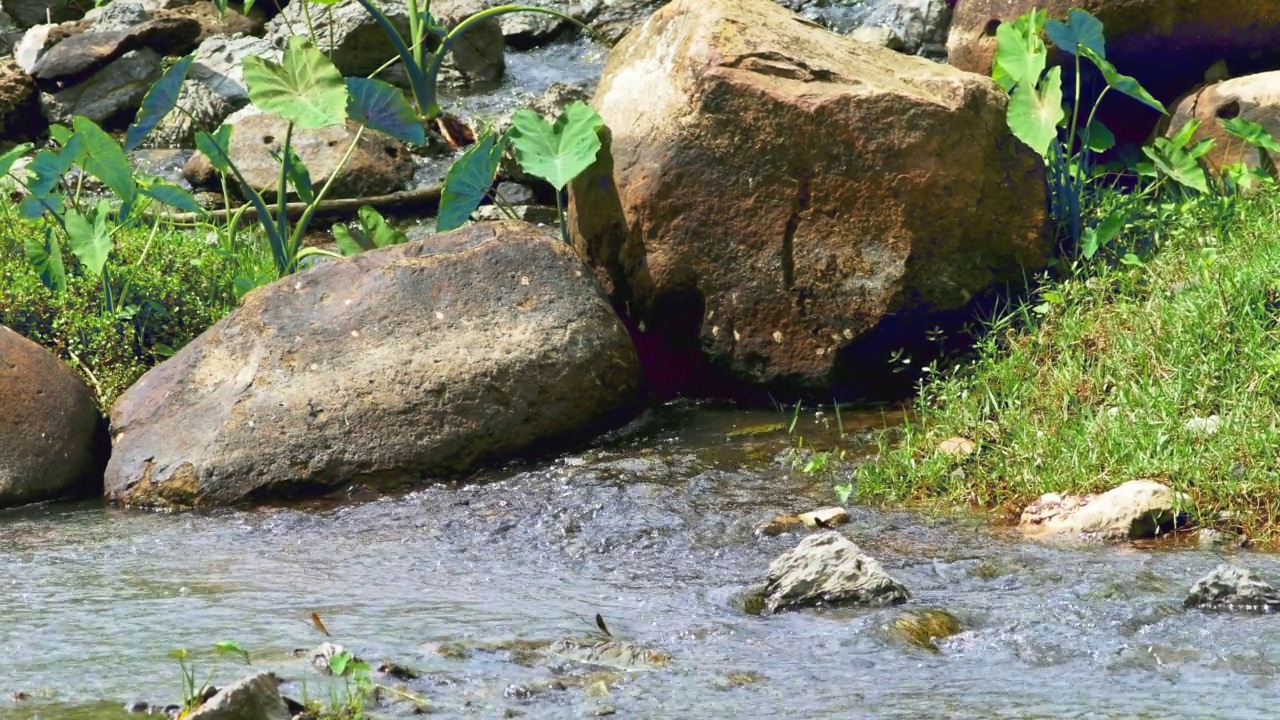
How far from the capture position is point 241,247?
6.91 m

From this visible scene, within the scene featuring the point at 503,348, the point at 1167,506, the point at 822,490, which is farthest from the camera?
the point at 503,348

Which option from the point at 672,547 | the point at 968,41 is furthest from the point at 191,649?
the point at 968,41

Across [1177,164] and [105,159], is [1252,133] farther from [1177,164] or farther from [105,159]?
[105,159]

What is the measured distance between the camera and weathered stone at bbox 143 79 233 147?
10.3 metres

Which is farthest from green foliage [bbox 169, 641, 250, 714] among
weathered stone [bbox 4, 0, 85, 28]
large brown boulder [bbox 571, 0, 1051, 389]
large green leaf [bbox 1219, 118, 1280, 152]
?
weathered stone [bbox 4, 0, 85, 28]

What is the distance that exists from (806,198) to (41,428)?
3.04 m

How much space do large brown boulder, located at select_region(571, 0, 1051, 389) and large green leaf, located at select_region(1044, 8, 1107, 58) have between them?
503 millimetres

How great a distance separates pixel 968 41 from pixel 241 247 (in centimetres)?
369

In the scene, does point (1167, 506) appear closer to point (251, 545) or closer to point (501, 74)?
point (251, 545)

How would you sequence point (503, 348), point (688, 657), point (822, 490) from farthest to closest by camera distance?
point (503, 348) → point (822, 490) → point (688, 657)

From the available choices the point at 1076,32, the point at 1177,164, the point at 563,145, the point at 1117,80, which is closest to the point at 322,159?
the point at 563,145

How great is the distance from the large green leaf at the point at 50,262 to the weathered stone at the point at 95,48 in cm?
535

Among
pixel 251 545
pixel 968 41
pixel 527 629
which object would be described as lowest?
pixel 251 545

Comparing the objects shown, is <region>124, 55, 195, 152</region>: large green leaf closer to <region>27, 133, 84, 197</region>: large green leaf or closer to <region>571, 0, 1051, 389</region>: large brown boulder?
<region>27, 133, 84, 197</region>: large green leaf
